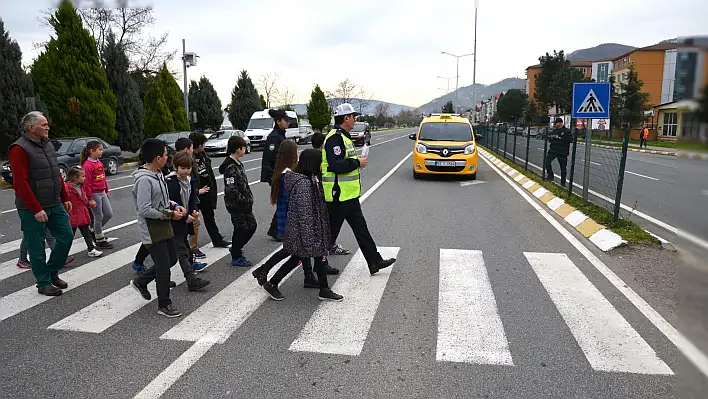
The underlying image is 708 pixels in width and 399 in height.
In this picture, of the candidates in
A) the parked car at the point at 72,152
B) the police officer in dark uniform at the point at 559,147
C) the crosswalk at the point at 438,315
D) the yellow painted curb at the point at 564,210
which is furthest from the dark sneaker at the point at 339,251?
the parked car at the point at 72,152

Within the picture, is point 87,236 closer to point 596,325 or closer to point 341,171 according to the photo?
point 341,171

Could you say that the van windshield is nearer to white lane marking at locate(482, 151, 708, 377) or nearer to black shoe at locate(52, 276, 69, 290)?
white lane marking at locate(482, 151, 708, 377)

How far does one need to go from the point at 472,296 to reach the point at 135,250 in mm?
4511

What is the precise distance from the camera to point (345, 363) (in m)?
3.64

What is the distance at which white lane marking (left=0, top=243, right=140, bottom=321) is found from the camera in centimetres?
Answer: 480

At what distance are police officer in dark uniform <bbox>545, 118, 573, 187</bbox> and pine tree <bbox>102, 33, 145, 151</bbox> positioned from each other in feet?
68.0

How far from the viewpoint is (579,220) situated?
28.3ft

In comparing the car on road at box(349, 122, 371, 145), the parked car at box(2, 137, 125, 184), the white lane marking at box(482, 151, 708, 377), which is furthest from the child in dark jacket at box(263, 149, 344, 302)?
the car on road at box(349, 122, 371, 145)

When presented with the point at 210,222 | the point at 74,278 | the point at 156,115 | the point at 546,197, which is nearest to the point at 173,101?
the point at 156,115

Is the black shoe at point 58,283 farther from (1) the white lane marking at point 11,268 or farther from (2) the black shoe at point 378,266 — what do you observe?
(2) the black shoe at point 378,266

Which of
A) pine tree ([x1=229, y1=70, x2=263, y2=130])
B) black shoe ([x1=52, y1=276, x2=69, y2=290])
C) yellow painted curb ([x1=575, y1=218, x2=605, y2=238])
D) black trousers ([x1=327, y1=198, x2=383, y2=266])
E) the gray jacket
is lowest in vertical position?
yellow painted curb ([x1=575, y1=218, x2=605, y2=238])

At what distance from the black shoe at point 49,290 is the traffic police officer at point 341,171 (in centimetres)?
276

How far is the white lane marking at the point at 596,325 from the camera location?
143 inches

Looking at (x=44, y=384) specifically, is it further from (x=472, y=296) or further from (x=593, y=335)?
(x=593, y=335)
